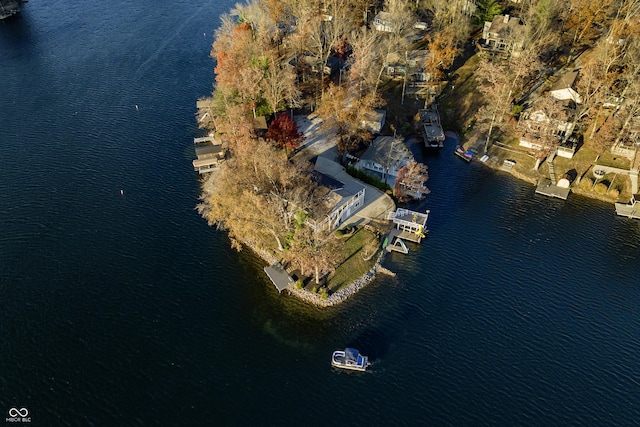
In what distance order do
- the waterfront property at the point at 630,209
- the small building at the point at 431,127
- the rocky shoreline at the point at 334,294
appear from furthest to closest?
the small building at the point at 431,127 < the waterfront property at the point at 630,209 < the rocky shoreline at the point at 334,294

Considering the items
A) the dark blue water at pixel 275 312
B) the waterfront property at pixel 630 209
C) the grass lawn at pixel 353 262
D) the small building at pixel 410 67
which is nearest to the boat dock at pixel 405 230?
the dark blue water at pixel 275 312

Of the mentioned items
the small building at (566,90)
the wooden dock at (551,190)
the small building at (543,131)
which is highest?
the small building at (566,90)

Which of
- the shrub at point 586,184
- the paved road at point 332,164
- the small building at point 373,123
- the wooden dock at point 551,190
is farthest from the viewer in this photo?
the small building at point 373,123

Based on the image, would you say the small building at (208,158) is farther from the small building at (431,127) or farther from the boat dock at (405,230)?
the small building at (431,127)

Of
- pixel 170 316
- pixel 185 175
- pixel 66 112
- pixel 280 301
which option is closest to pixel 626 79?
pixel 280 301

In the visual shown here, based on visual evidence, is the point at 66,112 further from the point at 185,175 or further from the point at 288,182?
the point at 288,182

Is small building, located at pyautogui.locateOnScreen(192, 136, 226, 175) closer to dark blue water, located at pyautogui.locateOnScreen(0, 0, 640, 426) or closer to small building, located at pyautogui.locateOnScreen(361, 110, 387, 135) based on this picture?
dark blue water, located at pyautogui.locateOnScreen(0, 0, 640, 426)
